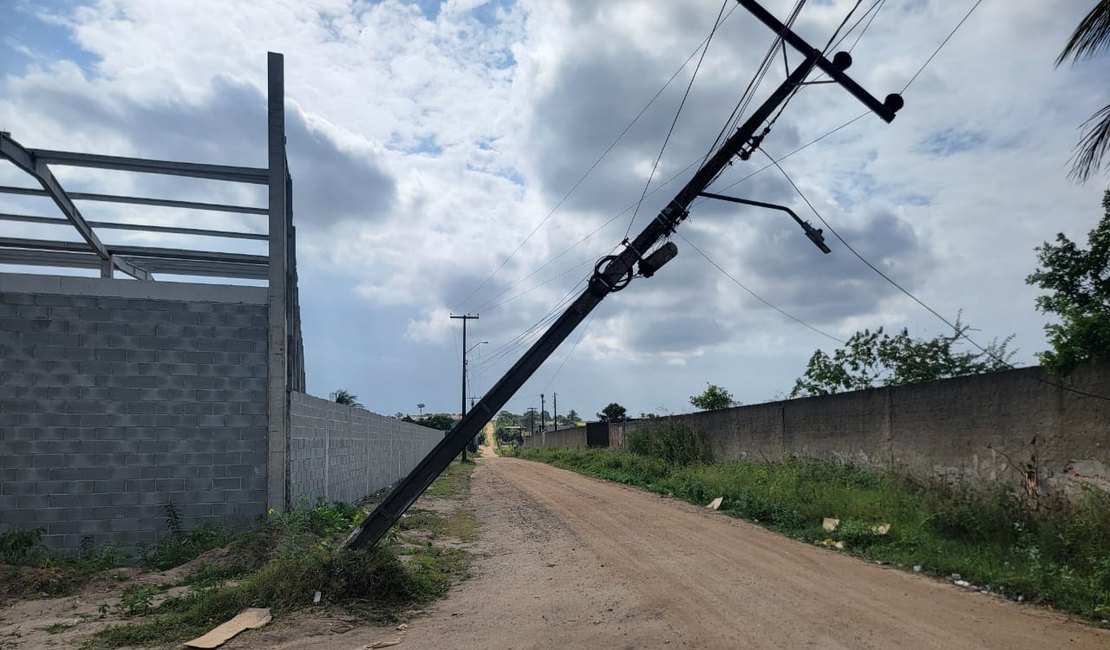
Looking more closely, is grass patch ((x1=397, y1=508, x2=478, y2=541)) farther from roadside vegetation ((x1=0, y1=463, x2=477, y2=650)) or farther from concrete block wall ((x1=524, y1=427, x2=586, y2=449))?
concrete block wall ((x1=524, y1=427, x2=586, y2=449))

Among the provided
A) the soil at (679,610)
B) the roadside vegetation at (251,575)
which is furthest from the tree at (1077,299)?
the roadside vegetation at (251,575)

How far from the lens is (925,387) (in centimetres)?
1398

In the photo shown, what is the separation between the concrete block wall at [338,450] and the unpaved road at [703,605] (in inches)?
132

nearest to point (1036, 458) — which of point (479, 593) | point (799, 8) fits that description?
point (799, 8)

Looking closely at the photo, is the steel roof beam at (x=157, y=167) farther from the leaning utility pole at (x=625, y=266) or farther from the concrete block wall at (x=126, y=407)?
the leaning utility pole at (x=625, y=266)

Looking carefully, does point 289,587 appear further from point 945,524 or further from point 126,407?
point 945,524

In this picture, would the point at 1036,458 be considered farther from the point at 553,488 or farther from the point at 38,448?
the point at 553,488

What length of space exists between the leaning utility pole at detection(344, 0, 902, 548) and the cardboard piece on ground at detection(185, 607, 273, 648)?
54.9 inches

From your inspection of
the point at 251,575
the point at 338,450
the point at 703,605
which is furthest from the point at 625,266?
the point at 338,450

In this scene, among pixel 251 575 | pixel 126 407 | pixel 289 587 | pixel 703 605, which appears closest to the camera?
pixel 703 605

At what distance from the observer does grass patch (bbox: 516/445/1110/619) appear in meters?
8.25

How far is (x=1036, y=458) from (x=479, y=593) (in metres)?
8.26

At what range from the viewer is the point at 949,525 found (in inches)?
436

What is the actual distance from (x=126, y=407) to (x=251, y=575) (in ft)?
12.1
